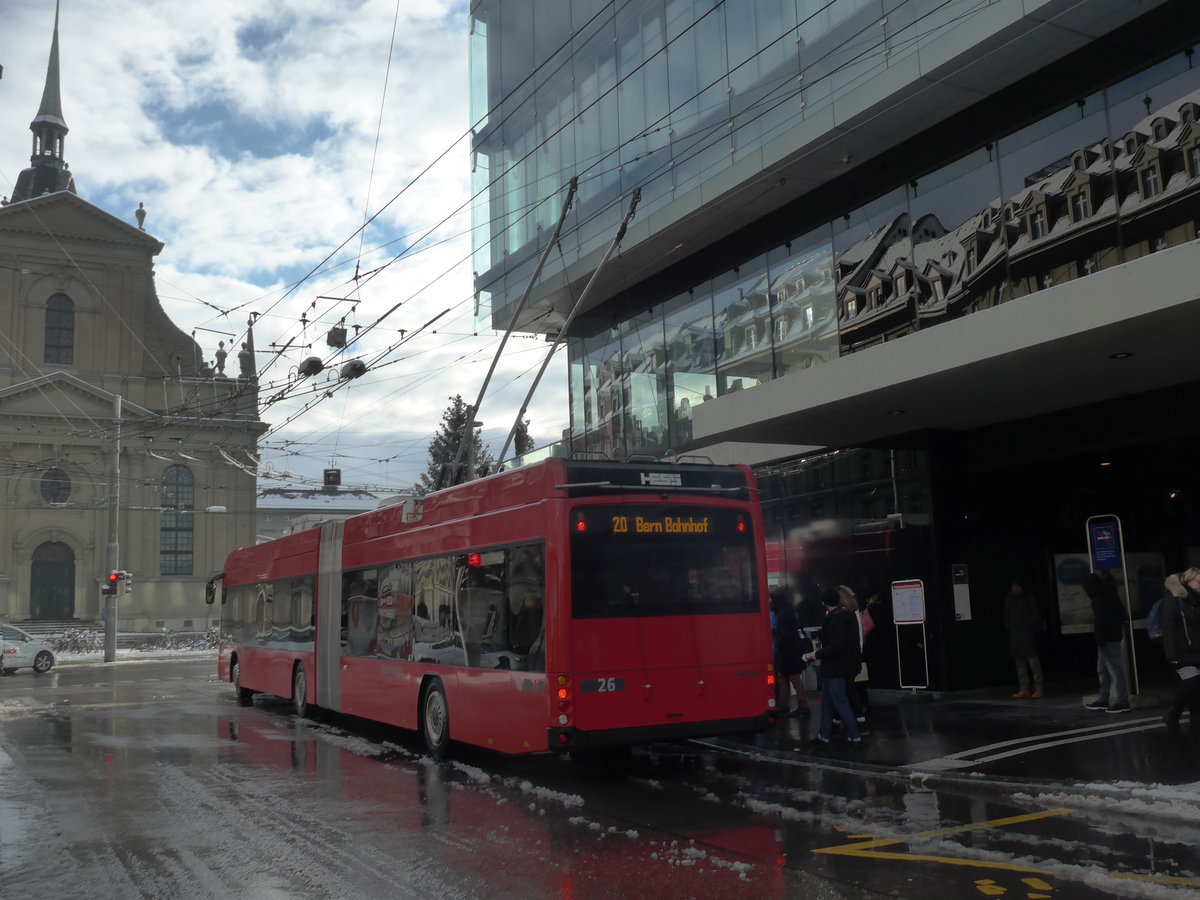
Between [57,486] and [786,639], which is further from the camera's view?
[57,486]

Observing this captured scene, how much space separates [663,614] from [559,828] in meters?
2.68

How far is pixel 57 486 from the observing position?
57.5 metres

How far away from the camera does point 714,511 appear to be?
11.0 metres

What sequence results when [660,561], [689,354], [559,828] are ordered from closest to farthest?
[559,828] → [660,561] → [689,354]

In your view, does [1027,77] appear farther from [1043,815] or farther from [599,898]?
[599,898]

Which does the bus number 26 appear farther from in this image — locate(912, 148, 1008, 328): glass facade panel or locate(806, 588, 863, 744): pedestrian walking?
locate(912, 148, 1008, 328): glass facade panel

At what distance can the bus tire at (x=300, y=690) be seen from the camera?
1752 centimetres

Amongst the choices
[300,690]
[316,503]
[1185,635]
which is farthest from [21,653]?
[316,503]

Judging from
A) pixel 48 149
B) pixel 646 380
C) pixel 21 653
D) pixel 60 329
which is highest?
pixel 48 149

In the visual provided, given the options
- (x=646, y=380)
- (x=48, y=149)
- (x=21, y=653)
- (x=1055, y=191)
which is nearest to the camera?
(x=1055, y=191)

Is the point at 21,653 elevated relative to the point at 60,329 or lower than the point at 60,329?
lower

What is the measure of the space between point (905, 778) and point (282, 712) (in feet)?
41.0

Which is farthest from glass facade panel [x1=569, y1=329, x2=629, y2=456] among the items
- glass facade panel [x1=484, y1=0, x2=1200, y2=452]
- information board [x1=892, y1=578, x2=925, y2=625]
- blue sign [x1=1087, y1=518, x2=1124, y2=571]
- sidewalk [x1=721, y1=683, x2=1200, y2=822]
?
blue sign [x1=1087, y1=518, x2=1124, y2=571]

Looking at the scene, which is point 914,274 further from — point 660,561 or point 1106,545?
point 660,561
